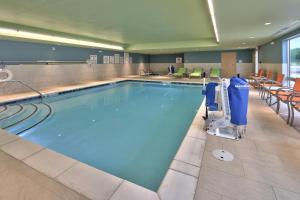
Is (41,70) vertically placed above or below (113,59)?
below

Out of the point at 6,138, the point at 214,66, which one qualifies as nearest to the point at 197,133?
the point at 6,138

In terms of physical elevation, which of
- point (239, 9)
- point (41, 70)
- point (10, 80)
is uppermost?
point (239, 9)

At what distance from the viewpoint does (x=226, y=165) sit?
6.71 ft

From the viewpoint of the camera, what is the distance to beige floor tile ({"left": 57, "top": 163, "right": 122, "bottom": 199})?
64.6 inches

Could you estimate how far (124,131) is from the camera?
3840mm

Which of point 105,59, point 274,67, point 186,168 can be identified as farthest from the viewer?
point 105,59

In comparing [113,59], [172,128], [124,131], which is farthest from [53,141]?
[113,59]

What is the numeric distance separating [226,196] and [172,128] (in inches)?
96.4

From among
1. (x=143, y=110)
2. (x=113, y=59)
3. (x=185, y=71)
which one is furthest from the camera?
(x=185, y=71)

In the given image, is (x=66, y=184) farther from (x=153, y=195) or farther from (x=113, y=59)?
(x=113, y=59)

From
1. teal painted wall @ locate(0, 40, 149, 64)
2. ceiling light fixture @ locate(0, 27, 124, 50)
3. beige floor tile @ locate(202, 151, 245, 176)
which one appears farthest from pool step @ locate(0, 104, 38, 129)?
beige floor tile @ locate(202, 151, 245, 176)

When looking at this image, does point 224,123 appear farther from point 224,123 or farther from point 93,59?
point 93,59

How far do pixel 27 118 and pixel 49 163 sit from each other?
3.21 meters

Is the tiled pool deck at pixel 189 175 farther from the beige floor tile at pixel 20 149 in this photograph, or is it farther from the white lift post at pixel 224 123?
the white lift post at pixel 224 123
